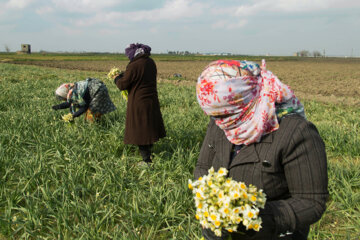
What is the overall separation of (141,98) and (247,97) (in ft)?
7.56

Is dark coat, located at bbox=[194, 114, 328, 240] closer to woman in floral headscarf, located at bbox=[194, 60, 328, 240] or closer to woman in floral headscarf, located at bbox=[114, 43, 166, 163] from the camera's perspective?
woman in floral headscarf, located at bbox=[194, 60, 328, 240]

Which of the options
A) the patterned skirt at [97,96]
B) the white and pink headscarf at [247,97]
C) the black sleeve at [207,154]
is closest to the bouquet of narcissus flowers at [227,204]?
the white and pink headscarf at [247,97]

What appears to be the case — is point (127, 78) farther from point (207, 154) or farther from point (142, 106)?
point (207, 154)

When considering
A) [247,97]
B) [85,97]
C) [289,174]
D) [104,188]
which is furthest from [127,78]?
[289,174]

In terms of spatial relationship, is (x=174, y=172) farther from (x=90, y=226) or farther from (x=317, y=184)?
(x=317, y=184)

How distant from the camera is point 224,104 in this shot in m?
1.18

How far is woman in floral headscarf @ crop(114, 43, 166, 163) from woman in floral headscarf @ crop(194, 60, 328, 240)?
Result: 6.84ft

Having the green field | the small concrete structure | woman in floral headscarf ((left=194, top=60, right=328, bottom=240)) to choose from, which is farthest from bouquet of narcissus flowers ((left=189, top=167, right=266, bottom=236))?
the small concrete structure

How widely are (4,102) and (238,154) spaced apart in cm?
648

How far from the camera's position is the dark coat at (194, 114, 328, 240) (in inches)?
43.2

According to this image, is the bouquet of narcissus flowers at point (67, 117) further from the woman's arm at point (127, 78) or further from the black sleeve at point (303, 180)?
the black sleeve at point (303, 180)

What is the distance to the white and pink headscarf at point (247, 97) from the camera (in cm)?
114

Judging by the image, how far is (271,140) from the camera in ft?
3.82

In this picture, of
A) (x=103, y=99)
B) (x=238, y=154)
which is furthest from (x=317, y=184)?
(x=103, y=99)
